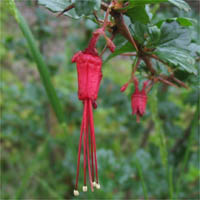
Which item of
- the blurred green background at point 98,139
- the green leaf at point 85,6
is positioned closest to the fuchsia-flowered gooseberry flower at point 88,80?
the green leaf at point 85,6

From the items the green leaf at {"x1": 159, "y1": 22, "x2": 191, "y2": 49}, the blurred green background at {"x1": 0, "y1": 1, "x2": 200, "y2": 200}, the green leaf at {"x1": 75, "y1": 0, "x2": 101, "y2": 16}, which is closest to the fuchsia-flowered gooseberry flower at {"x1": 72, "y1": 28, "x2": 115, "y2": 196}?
the green leaf at {"x1": 75, "y1": 0, "x2": 101, "y2": 16}

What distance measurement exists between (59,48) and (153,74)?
2.18 metres

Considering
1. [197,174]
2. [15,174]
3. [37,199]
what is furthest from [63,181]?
[197,174]

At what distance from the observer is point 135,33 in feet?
1.58

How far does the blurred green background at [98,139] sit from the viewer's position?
3.53ft

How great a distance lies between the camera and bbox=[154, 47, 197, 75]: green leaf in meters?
0.47

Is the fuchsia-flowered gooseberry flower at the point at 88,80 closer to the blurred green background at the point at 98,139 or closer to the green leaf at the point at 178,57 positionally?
the green leaf at the point at 178,57

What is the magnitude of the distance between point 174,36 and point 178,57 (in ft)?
0.22

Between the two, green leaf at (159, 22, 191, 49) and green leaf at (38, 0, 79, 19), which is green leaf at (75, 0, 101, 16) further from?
green leaf at (159, 22, 191, 49)

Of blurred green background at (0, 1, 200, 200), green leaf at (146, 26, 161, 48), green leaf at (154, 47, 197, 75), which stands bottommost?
blurred green background at (0, 1, 200, 200)

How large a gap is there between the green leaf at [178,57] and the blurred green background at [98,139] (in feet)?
0.47

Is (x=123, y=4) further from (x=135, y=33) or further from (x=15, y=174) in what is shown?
(x=15, y=174)

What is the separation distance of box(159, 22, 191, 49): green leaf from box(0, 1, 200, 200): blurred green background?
0.40 ft

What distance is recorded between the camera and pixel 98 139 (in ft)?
5.80
